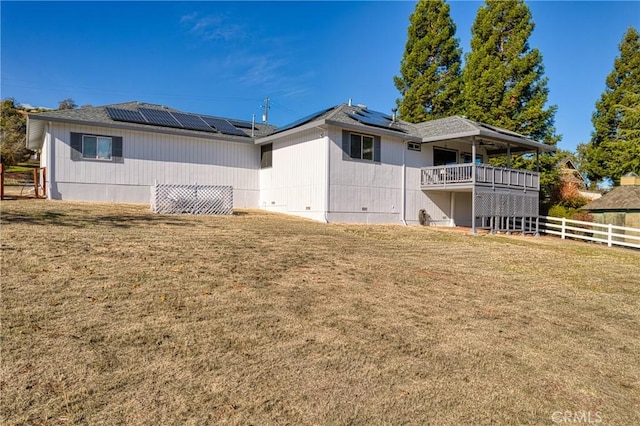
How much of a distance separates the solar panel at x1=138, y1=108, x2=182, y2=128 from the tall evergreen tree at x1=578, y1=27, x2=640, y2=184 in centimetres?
2675

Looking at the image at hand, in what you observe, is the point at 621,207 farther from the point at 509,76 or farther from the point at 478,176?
the point at 509,76

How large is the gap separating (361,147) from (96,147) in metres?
10.6

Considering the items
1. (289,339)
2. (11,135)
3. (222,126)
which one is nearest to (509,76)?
(222,126)

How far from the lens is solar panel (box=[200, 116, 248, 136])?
1945 cm

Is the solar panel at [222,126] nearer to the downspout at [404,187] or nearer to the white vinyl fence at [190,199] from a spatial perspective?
the white vinyl fence at [190,199]

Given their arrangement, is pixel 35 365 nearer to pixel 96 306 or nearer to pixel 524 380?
pixel 96 306

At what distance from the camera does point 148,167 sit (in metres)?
17.1

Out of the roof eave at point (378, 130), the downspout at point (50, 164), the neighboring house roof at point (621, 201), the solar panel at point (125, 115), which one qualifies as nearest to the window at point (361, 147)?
the roof eave at point (378, 130)

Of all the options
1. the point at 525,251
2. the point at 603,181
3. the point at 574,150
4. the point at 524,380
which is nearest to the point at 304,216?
the point at 525,251

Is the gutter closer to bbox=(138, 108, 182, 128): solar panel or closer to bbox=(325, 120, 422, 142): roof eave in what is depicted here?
bbox=(325, 120, 422, 142): roof eave

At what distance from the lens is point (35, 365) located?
11.0 feet

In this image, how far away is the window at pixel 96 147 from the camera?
15.9 m

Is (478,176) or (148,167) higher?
(148,167)

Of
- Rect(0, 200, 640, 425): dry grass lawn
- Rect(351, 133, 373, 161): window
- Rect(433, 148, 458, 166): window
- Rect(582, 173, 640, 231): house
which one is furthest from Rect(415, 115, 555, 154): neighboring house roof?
Rect(0, 200, 640, 425): dry grass lawn
